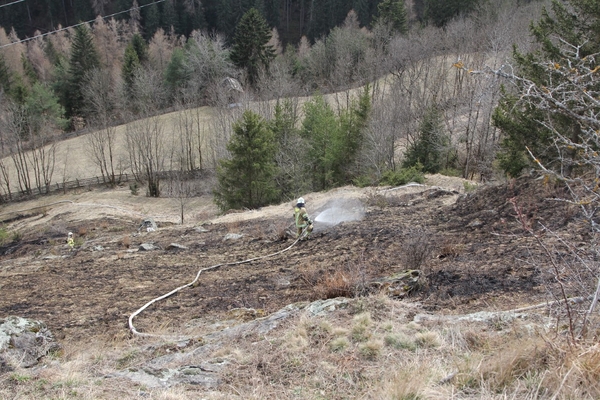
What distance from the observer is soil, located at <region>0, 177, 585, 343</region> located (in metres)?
7.39

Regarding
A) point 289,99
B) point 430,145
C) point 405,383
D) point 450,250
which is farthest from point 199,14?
point 405,383

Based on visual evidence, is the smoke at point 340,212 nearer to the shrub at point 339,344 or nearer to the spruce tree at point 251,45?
the shrub at point 339,344

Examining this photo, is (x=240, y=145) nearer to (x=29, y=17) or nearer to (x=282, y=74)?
(x=282, y=74)

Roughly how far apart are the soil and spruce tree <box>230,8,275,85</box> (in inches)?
1571

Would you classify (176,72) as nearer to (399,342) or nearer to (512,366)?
(399,342)

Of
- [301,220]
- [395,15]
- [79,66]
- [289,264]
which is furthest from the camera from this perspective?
[395,15]

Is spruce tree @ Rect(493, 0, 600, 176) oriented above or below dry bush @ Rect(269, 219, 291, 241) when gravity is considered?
above

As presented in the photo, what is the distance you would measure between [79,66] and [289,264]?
54.7m

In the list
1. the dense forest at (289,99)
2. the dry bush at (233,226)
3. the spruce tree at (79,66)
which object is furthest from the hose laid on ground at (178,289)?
the spruce tree at (79,66)

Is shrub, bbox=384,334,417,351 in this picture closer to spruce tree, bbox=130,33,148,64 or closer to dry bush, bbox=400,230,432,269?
dry bush, bbox=400,230,432,269

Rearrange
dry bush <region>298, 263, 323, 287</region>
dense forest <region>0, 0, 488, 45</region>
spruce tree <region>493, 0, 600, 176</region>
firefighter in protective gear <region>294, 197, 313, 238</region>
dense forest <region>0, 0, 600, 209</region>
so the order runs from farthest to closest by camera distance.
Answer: dense forest <region>0, 0, 488, 45</region>, dense forest <region>0, 0, 600, 209</region>, spruce tree <region>493, 0, 600, 176</region>, firefighter in protective gear <region>294, 197, 313, 238</region>, dry bush <region>298, 263, 323, 287</region>

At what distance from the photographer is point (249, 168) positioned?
→ 2523 cm

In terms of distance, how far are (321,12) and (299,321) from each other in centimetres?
8326

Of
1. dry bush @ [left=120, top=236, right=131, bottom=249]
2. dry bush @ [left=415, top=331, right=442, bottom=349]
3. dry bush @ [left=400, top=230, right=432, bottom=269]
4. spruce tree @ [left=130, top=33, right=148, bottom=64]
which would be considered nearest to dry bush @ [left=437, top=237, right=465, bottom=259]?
dry bush @ [left=400, top=230, right=432, bottom=269]
